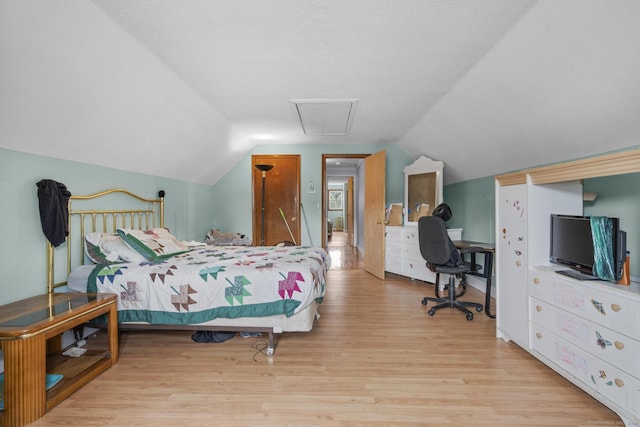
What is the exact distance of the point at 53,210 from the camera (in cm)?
219

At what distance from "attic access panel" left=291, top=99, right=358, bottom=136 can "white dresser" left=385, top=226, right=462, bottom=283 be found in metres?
1.84

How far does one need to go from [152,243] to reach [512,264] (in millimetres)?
3317

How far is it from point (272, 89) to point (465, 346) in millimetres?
3000

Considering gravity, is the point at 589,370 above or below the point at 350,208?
below

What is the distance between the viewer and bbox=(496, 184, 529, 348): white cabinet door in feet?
7.63

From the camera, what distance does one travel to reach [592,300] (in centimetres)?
175

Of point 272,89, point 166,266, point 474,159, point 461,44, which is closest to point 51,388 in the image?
point 166,266

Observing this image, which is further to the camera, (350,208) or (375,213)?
(350,208)

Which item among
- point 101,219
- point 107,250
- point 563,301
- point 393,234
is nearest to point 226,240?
point 101,219

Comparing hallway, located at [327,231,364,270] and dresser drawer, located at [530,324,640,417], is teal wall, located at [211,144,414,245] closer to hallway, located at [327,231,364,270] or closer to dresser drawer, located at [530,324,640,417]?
hallway, located at [327,231,364,270]

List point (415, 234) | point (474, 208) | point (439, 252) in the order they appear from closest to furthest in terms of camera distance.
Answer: point (439, 252)
point (474, 208)
point (415, 234)

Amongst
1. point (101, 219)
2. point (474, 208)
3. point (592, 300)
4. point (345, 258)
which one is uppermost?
point (474, 208)

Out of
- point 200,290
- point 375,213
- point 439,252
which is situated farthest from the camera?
point 375,213

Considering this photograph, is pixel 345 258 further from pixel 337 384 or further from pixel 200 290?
pixel 337 384
